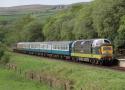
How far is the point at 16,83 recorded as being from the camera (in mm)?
43344

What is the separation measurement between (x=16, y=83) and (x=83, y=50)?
52.6 feet

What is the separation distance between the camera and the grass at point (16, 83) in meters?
39.6

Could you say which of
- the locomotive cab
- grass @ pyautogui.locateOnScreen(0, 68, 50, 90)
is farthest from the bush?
the locomotive cab

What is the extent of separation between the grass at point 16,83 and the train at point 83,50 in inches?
375

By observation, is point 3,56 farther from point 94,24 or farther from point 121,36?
point 94,24

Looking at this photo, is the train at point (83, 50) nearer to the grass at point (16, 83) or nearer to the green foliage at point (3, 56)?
the green foliage at point (3, 56)

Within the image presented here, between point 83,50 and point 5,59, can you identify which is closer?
point 83,50

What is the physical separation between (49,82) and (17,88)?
3.38 m

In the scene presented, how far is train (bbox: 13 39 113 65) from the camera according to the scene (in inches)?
2031

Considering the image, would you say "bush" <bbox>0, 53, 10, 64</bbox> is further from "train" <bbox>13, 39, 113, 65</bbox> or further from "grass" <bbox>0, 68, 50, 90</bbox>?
"grass" <bbox>0, 68, 50, 90</bbox>

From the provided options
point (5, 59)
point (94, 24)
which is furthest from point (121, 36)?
point (5, 59)

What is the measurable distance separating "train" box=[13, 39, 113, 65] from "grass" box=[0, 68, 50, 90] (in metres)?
9.51

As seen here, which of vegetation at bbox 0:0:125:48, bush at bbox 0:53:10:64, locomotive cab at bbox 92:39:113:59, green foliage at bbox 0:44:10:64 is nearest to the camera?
locomotive cab at bbox 92:39:113:59

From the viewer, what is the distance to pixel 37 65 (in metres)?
58.5
